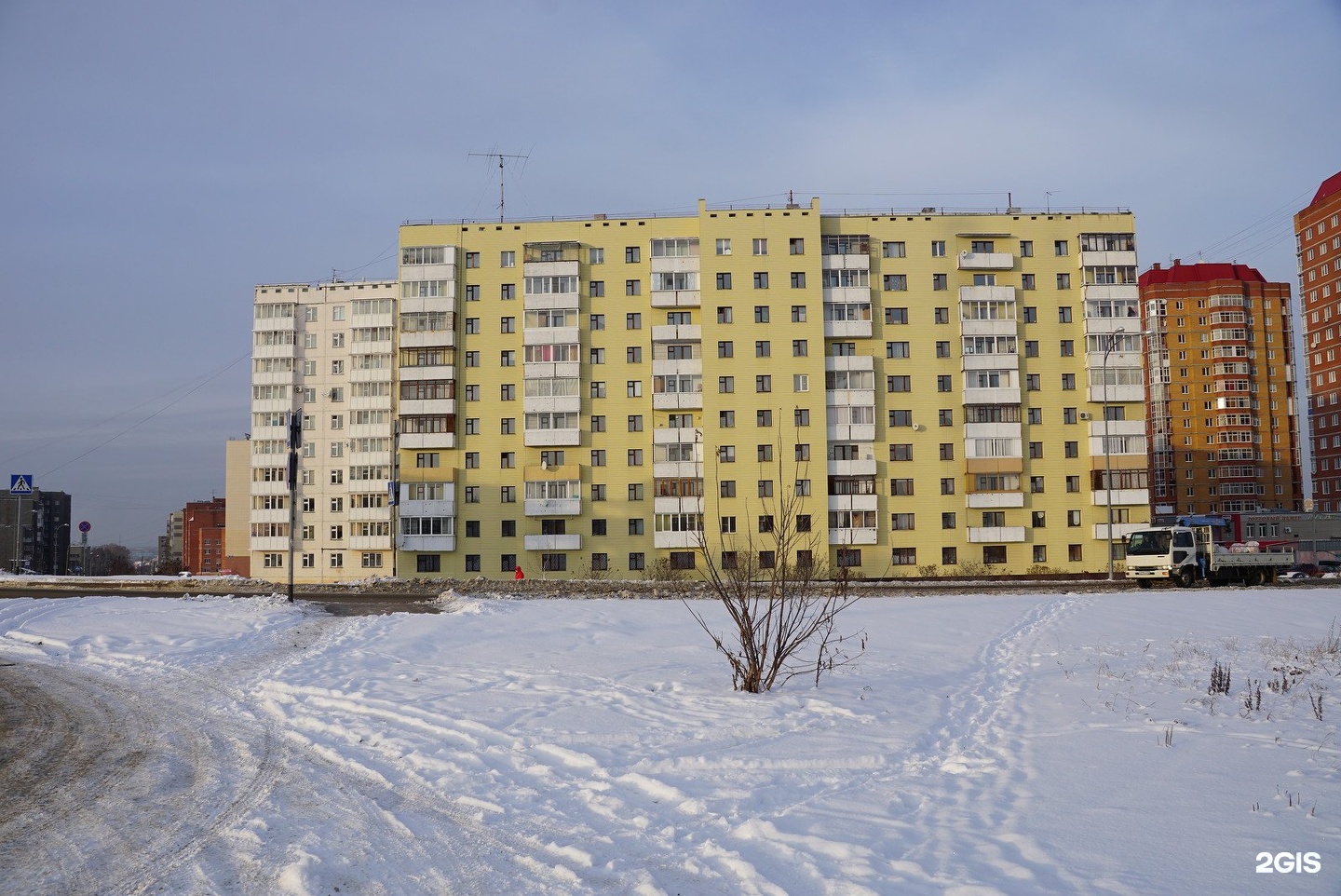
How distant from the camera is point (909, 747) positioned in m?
9.88

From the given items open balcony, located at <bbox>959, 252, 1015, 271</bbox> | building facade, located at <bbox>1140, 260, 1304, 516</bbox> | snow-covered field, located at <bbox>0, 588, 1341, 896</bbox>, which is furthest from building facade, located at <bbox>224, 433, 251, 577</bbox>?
building facade, located at <bbox>1140, 260, 1304, 516</bbox>

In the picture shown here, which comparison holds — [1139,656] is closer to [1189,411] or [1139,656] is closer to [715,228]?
[715,228]

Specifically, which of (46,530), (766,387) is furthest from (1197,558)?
(46,530)

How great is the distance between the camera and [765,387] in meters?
68.2

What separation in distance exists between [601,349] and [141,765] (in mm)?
61826

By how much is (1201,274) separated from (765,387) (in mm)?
98510

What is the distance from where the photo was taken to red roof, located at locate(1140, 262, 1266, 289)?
430 feet

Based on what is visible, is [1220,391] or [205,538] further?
[205,538]

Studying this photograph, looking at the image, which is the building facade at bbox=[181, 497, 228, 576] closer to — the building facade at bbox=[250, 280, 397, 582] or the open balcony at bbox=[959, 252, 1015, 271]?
the building facade at bbox=[250, 280, 397, 582]

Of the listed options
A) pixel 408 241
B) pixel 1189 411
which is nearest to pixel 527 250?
pixel 408 241

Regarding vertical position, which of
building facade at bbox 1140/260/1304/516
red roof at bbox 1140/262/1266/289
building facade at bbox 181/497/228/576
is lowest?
building facade at bbox 181/497/228/576

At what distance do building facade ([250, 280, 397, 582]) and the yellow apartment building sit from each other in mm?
8769

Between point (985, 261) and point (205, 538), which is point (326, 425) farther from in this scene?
point (205, 538)

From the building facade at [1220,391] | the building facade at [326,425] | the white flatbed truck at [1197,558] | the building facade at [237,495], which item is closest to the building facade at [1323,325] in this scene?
the building facade at [1220,391]
